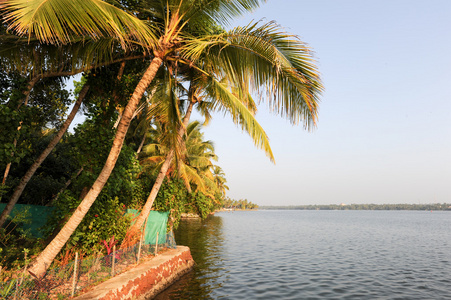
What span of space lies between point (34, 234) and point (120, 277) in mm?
6536

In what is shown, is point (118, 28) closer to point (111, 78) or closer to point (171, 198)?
point (111, 78)

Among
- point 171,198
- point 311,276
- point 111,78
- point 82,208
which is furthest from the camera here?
point 171,198

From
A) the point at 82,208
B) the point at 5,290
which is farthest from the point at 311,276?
the point at 5,290

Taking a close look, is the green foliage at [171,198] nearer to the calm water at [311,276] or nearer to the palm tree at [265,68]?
the calm water at [311,276]

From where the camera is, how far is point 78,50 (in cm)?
892

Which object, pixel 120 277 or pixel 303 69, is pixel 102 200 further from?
pixel 303 69

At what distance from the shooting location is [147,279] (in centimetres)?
964

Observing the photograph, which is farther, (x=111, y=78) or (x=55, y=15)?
(x=111, y=78)

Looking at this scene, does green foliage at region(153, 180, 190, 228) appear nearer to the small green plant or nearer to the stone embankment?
the stone embankment

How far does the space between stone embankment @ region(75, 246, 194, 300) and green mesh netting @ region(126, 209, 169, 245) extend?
3.09 feet

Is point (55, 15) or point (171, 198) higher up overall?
point (55, 15)

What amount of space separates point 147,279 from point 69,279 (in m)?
2.55

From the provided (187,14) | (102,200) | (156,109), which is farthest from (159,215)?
(187,14)

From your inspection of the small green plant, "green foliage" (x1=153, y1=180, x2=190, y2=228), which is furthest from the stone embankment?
"green foliage" (x1=153, y1=180, x2=190, y2=228)
